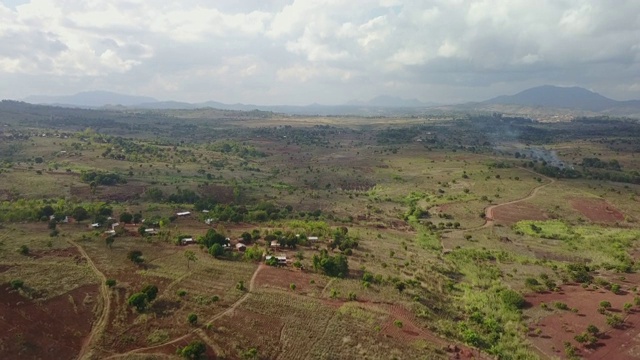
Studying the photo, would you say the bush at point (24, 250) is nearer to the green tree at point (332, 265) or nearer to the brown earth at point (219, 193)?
the green tree at point (332, 265)

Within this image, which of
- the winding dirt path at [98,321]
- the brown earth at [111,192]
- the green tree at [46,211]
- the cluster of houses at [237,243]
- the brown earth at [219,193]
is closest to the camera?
the winding dirt path at [98,321]

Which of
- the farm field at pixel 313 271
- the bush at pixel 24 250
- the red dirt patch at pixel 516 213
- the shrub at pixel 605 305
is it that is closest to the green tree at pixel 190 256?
the farm field at pixel 313 271

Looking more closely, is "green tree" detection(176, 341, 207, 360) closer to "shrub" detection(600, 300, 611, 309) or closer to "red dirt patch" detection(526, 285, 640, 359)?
"red dirt patch" detection(526, 285, 640, 359)

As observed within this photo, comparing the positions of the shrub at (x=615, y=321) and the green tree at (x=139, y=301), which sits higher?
the green tree at (x=139, y=301)

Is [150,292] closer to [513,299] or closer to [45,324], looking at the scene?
[45,324]

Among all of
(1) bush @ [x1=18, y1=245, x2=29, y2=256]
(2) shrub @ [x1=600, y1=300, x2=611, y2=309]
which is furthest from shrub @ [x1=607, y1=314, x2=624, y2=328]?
(1) bush @ [x1=18, y1=245, x2=29, y2=256]

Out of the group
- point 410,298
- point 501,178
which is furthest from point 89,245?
point 501,178

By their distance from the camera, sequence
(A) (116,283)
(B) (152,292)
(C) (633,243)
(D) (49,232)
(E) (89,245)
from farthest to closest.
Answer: (C) (633,243) → (D) (49,232) → (E) (89,245) → (A) (116,283) → (B) (152,292)

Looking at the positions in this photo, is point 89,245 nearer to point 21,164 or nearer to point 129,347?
point 129,347
